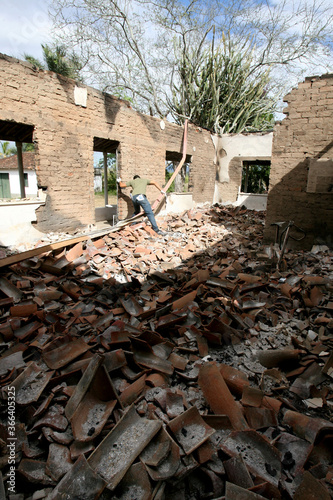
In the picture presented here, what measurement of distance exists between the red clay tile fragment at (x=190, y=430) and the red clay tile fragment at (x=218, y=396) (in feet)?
0.68

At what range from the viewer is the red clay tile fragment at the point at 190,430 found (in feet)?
5.51

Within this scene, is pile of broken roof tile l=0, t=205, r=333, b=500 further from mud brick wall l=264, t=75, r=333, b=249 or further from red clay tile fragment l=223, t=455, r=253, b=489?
mud brick wall l=264, t=75, r=333, b=249

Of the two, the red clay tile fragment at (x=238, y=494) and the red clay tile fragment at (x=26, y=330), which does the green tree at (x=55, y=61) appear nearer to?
the red clay tile fragment at (x=26, y=330)

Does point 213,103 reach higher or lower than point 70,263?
higher

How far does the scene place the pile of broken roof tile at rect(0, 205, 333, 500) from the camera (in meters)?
1.55

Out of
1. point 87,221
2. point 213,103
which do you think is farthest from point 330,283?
point 213,103

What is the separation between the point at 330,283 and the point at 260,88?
17.2m

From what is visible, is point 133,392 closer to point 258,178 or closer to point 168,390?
point 168,390

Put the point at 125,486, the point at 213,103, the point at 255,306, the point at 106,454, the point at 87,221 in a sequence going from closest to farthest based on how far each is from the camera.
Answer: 1. the point at 125,486
2. the point at 106,454
3. the point at 255,306
4. the point at 87,221
5. the point at 213,103

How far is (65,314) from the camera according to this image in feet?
11.0

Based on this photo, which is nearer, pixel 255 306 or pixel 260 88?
pixel 255 306

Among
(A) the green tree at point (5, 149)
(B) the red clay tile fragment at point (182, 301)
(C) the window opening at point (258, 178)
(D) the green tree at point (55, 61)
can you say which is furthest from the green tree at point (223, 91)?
(A) the green tree at point (5, 149)

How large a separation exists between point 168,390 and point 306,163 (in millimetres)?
6383

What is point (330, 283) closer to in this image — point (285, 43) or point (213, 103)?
point (213, 103)
